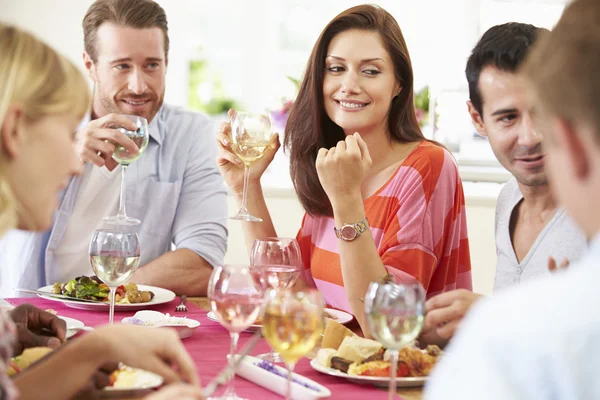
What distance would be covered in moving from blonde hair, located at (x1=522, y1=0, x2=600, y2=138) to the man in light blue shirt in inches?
73.3

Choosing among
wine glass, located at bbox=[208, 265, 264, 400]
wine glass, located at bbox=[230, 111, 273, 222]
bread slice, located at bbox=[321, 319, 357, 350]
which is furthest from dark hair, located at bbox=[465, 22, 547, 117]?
wine glass, located at bbox=[208, 265, 264, 400]

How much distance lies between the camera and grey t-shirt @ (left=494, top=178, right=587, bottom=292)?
1.90m

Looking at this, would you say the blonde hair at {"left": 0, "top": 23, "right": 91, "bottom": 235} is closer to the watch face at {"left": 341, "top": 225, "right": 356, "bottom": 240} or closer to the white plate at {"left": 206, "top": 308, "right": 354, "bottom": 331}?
the white plate at {"left": 206, "top": 308, "right": 354, "bottom": 331}

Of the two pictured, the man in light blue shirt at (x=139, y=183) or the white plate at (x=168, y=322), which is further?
the man in light blue shirt at (x=139, y=183)

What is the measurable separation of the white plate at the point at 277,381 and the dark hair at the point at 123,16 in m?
1.72

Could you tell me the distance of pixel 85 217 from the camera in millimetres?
2779

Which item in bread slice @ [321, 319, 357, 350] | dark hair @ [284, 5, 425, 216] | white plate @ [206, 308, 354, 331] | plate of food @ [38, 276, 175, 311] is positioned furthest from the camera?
dark hair @ [284, 5, 425, 216]

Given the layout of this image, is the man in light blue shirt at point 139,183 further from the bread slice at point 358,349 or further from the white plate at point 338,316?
the bread slice at point 358,349

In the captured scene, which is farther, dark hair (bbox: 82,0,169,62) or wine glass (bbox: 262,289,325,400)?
dark hair (bbox: 82,0,169,62)

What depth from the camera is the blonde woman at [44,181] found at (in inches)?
44.7

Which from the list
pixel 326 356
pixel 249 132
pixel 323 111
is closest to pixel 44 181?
pixel 326 356

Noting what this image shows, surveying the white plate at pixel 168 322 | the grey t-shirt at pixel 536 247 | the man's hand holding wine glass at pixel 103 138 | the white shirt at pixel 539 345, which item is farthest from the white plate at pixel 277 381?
the man's hand holding wine glass at pixel 103 138

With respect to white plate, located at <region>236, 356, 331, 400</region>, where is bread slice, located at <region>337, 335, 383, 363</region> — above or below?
above

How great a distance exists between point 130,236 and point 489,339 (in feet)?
3.93
